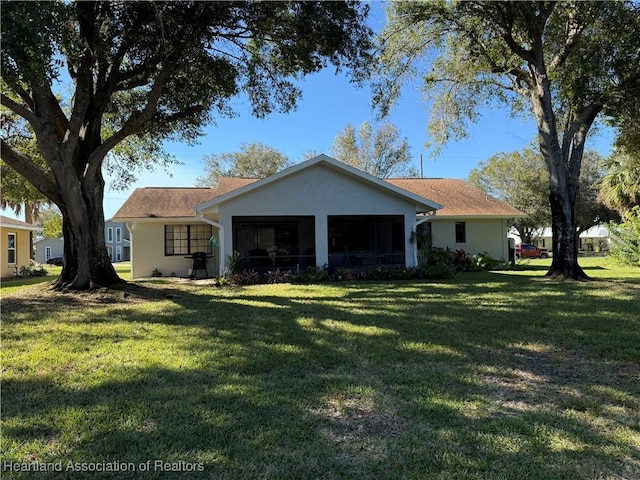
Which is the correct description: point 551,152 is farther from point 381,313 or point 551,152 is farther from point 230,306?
point 230,306

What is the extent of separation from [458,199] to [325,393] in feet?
64.3

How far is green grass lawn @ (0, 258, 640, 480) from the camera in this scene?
2.93m

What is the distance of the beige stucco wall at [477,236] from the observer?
2098 cm

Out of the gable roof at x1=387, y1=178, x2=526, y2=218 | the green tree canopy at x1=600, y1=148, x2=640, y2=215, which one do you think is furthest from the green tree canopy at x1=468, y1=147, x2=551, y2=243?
the gable roof at x1=387, y1=178, x2=526, y2=218

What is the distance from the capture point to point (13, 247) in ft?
67.1

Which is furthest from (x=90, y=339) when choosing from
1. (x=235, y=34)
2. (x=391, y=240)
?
(x=391, y=240)

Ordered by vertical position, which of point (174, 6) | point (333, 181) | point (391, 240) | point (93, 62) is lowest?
point (391, 240)

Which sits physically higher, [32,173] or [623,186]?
[623,186]

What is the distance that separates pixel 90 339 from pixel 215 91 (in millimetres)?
8895

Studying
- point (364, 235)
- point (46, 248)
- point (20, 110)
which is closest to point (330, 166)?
point (364, 235)

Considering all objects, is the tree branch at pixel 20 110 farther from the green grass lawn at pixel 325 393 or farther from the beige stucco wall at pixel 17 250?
the beige stucco wall at pixel 17 250

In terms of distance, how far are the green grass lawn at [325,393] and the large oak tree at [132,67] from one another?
400cm

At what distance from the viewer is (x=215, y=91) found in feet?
42.4

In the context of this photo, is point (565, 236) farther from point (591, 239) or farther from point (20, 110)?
point (591, 239)
